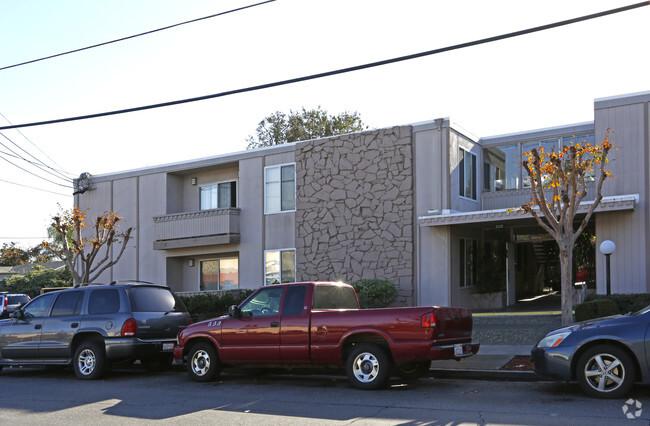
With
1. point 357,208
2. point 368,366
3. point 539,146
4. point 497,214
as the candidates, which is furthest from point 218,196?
point 368,366

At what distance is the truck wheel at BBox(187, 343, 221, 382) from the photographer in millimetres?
11836

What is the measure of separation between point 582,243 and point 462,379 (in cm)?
1217

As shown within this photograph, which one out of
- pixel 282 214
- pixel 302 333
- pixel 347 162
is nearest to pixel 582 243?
pixel 347 162

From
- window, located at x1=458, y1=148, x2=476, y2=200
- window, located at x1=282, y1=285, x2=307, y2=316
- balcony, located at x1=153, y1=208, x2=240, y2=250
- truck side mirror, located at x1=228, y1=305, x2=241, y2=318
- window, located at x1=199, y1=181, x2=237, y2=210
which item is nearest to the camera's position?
window, located at x1=282, y1=285, x2=307, y2=316

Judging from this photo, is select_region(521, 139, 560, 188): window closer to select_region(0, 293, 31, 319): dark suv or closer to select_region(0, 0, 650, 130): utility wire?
select_region(0, 0, 650, 130): utility wire

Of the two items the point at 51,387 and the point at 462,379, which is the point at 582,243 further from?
the point at 51,387

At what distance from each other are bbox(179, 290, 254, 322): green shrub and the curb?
38.8 ft

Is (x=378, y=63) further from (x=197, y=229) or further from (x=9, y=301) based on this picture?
(x=9, y=301)

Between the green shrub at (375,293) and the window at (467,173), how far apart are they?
385 centimetres

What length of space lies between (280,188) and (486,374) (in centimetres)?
1386

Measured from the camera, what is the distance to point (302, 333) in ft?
35.9

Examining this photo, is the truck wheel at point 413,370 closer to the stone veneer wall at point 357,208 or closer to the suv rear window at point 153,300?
the suv rear window at point 153,300

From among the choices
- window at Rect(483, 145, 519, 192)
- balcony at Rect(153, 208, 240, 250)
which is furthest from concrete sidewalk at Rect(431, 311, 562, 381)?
balcony at Rect(153, 208, 240, 250)

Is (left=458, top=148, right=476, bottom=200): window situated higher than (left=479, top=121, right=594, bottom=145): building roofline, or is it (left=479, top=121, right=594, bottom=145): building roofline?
(left=479, top=121, right=594, bottom=145): building roofline
